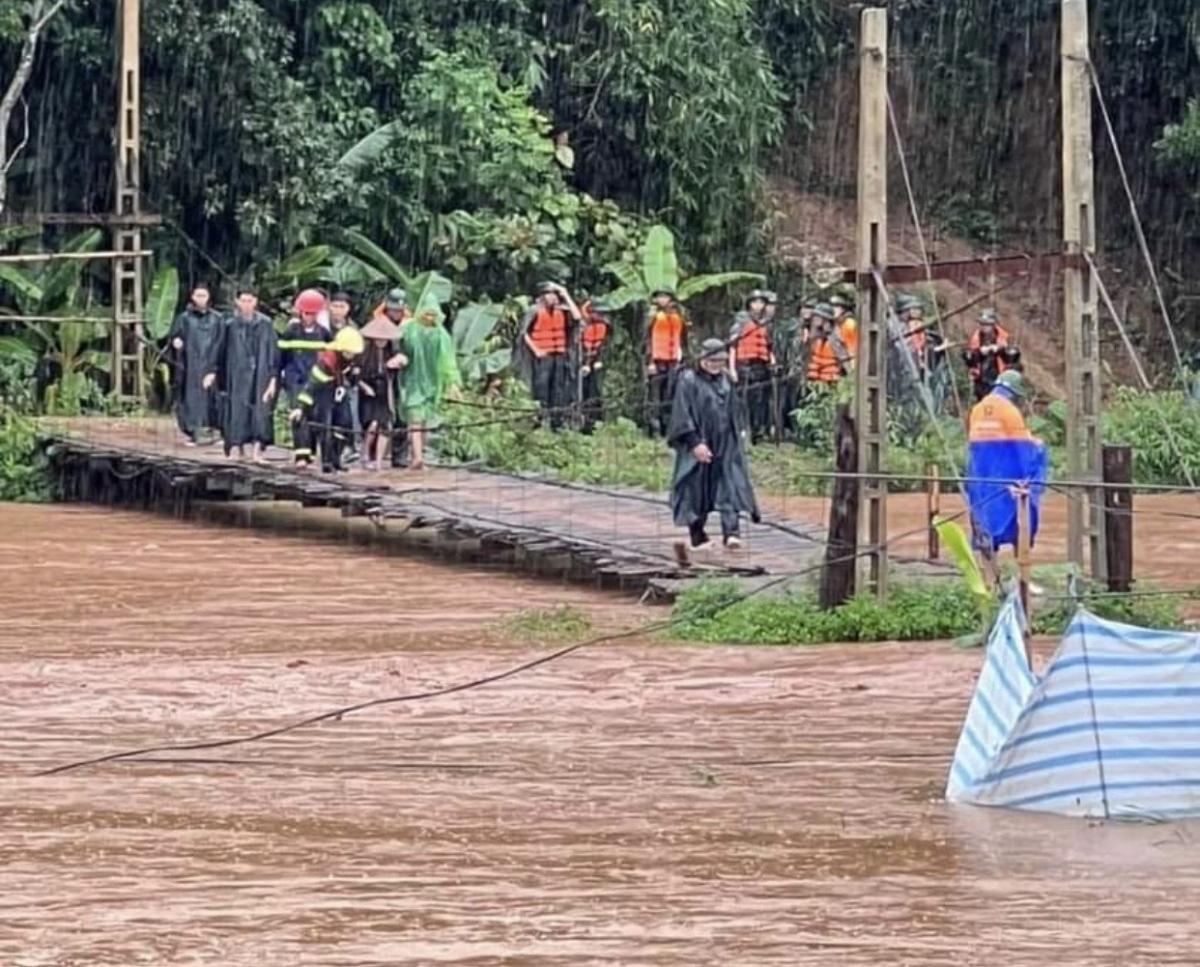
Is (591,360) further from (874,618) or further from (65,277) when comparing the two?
(874,618)

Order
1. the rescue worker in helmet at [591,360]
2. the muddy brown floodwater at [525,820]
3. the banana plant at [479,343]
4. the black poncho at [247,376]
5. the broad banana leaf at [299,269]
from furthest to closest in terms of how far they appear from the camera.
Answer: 1. the broad banana leaf at [299,269]
2. the rescue worker in helmet at [591,360]
3. the banana plant at [479,343]
4. the black poncho at [247,376]
5. the muddy brown floodwater at [525,820]

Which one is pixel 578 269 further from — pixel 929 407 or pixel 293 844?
pixel 293 844

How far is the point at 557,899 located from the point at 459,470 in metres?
14.6

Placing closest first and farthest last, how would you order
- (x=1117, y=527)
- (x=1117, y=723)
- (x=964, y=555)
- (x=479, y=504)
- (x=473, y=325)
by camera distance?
(x=1117, y=723), (x=964, y=555), (x=1117, y=527), (x=479, y=504), (x=473, y=325)

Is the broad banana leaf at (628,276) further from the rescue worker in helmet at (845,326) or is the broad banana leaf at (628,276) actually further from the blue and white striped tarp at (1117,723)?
the blue and white striped tarp at (1117,723)

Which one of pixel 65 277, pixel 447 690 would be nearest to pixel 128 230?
pixel 65 277

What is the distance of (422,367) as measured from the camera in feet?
72.7

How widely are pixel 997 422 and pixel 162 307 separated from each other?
15.9 meters

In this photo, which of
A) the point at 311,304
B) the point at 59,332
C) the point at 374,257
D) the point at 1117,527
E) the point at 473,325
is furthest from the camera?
the point at 374,257

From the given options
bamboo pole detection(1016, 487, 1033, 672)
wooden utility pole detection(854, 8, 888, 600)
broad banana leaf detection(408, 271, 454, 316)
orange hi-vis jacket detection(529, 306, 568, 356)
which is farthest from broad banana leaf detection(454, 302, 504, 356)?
bamboo pole detection(1016, 487, 1033, 672)

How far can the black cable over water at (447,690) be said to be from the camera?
11.7 meters

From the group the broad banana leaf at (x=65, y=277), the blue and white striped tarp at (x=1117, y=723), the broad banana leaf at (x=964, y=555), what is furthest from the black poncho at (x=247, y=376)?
the blue and white striped tarp at (x=1117, y=723)

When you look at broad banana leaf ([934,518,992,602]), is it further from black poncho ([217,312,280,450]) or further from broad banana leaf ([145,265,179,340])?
broad banana leaf ([145,265,179,340])

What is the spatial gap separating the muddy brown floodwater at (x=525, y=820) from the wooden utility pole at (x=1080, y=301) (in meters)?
1.27
